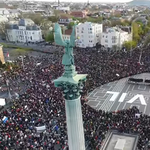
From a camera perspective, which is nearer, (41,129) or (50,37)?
(41,129)

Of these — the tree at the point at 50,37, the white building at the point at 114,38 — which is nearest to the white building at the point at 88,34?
the white building at the point at 114,38

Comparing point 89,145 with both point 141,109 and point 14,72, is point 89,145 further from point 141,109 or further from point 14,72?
point 14,72

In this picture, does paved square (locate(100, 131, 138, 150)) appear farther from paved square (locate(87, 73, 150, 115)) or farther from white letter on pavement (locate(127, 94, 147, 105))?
white letter on pavement (locate(127, 94, 147, 105))

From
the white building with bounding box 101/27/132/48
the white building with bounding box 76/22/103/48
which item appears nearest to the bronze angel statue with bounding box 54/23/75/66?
the white building with bounding box 101/27/132/48

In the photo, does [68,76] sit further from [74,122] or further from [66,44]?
[74,122]

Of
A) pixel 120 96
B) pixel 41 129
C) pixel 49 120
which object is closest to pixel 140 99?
pixel 120 96

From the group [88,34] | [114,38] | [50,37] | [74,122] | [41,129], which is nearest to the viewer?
[74,122]
